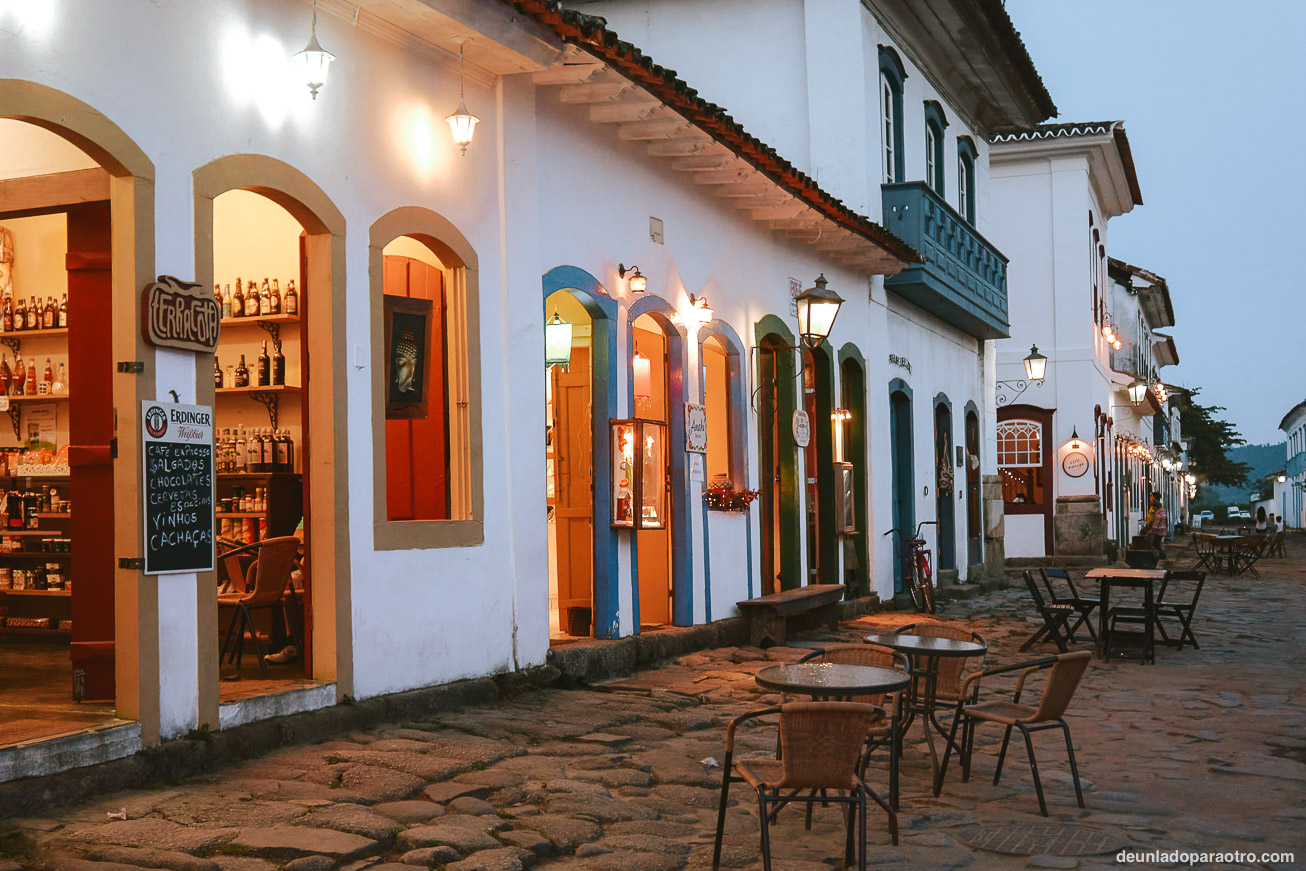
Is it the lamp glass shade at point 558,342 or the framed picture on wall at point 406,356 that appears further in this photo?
the lamp glass shade at point 558,342

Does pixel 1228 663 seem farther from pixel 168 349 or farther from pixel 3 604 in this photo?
pixel 3 604

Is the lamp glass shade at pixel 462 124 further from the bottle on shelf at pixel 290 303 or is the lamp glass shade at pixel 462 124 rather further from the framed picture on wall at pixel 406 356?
the bottle on shelf at pixel 290 303

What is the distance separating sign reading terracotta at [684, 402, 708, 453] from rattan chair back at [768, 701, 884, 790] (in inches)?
261

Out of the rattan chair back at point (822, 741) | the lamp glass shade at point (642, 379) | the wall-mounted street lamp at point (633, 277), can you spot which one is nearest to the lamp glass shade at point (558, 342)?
the wall-mounted street lamp at point (633, 277)

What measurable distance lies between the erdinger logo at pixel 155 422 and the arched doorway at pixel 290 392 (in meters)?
0.32

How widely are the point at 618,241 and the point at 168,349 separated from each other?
15.8 feet

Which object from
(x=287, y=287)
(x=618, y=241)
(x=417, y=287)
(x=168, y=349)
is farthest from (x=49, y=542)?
(x=618, y=241)

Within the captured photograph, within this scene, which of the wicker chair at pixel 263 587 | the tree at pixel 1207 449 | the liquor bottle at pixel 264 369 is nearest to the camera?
the wicker chair at pixel 263 587

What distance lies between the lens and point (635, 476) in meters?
10.1

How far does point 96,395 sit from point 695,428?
5934 mm

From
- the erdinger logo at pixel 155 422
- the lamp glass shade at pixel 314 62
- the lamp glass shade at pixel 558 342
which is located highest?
the lamp glass shade at pixel 314 62

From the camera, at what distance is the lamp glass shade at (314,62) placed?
6.43 meters

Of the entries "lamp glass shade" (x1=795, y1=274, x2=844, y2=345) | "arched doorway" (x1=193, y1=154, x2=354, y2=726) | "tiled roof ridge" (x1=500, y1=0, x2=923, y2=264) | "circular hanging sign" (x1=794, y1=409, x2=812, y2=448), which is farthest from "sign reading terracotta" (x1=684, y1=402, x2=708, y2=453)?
"arched doorway" (x1=193, y1=154, x2=354, y2=726)

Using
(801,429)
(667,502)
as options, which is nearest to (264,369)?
(667,502)
